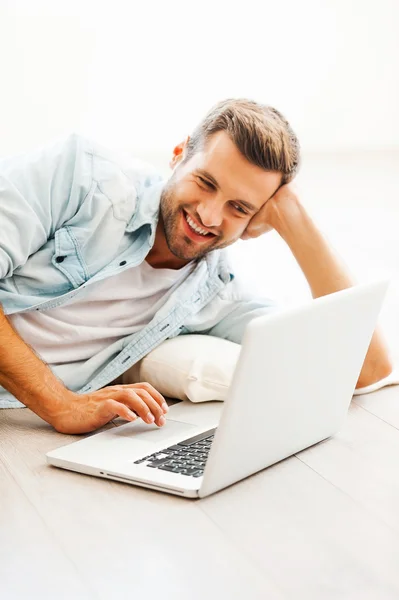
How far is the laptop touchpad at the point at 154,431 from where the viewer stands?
1731 millimetres

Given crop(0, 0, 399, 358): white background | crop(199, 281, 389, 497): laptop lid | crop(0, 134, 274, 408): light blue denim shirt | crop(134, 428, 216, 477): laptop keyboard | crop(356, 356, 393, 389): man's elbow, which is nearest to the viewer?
crop(199, 281, 389, 497): laptop lid

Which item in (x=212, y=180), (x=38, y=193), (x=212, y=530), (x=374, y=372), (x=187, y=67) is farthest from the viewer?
(x=187, y=67)

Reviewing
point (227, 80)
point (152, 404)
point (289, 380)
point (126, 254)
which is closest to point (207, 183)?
point (126, 254)

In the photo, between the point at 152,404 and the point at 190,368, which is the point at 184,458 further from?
the point at 190,368

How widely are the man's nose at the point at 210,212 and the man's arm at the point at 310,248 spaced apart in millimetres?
192

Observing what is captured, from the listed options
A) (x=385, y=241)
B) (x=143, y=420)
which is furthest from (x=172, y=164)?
(x=385, y=241)

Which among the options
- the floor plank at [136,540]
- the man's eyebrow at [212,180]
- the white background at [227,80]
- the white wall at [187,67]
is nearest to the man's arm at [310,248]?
the man's eyebrow at [212,180]

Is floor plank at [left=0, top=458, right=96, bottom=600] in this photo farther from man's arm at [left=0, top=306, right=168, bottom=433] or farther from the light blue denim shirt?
the light blue denim shirt

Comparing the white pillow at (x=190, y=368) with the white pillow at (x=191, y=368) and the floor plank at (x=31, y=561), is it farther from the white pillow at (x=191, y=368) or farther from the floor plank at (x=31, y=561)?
the floor plank at (x=31, y=561)

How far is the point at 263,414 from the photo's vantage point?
1465mm

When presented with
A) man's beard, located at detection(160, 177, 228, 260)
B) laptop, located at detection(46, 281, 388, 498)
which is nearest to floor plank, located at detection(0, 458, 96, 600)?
laptop, located at detection(46, 281, 388, 498)

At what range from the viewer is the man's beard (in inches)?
80.0

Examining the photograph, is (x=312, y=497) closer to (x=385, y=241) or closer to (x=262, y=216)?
(x=262, y=216)

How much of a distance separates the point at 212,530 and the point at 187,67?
510 cm
